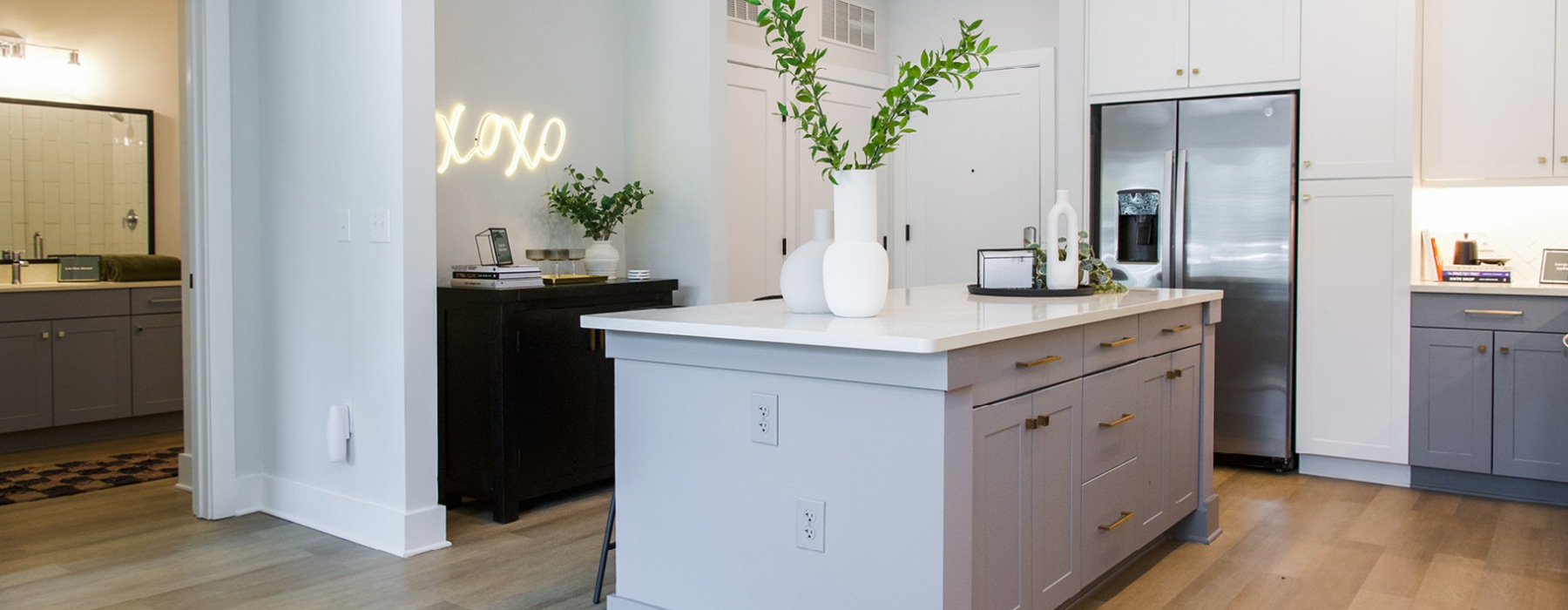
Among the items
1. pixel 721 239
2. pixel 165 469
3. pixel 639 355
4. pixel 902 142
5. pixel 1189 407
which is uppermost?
pixel 902 142

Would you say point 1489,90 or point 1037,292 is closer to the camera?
point 1037,292

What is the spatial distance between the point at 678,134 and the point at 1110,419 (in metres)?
2.43

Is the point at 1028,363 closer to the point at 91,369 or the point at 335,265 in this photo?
the point at 335,265

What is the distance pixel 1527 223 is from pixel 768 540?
3.93 m

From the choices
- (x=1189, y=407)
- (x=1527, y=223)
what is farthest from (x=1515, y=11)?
(x=1189, y=407)

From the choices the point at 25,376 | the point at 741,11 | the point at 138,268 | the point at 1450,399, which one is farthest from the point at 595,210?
the point at 1450,399

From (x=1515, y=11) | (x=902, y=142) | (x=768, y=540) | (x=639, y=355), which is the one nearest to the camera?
(x=768, y=540)

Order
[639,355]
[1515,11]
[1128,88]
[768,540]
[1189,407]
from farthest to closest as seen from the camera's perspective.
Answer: [1128,88]
[1515,11]
[1189,407]
[639,355]
[768,540]

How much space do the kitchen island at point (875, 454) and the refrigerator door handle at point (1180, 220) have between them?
6.07ft

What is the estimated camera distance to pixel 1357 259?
4.60 metres

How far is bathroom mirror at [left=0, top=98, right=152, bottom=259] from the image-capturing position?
5.69m

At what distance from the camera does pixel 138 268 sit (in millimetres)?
5789

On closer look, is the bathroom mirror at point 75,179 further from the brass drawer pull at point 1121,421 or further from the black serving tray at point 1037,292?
the brass drawer pull at point 1121,421

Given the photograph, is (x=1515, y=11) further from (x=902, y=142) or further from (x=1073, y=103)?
(x=902, y=142)
